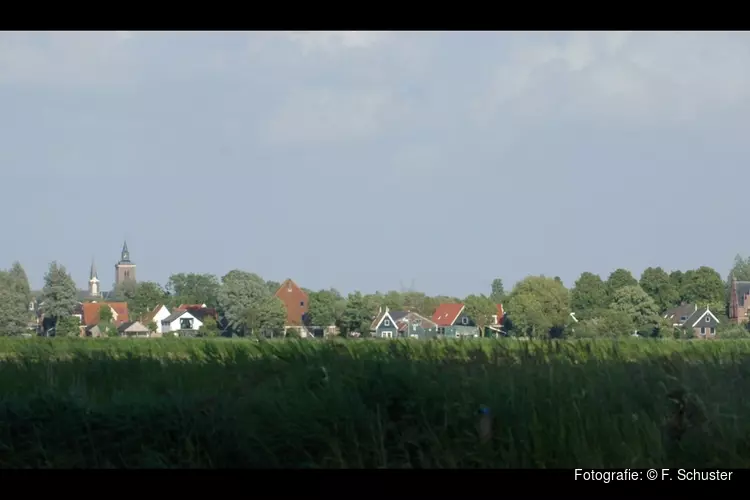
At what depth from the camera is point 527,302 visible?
817 cm

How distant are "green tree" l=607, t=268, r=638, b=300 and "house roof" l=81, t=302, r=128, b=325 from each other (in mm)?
5410

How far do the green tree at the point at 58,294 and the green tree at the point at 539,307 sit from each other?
16.0ft

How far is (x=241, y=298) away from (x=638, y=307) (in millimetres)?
4047

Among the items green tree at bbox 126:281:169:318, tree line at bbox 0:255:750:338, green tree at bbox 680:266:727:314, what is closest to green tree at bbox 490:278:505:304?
tree line at bbox 0:255:750:338

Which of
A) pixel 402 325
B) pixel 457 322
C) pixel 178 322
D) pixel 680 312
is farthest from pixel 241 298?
pixel 680 312

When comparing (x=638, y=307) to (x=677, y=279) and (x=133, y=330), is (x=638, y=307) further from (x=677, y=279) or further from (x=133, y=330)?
(x=133, y=330)

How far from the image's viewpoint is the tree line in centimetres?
801

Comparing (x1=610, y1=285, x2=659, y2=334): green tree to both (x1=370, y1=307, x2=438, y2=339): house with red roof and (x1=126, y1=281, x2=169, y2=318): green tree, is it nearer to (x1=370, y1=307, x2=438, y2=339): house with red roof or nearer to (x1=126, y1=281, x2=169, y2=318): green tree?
(x1=370, y1=307, x2=438, y2=339): house with red roof

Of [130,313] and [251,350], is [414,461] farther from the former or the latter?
[130,313]

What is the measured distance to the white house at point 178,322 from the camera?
9.10 metres

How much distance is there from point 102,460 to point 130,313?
3.66 meters

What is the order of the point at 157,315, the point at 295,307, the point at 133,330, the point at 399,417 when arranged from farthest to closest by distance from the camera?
the point at 157,315, the point at 133,330, the point at 295,307, the point at 399,417
